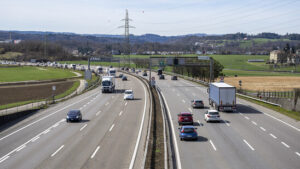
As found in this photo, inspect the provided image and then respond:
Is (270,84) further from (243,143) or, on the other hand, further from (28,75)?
(243,143)

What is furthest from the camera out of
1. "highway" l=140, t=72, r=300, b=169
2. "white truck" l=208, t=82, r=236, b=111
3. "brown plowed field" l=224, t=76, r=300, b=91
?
"brown plowed field" l=224, t=76, r=300, b=91

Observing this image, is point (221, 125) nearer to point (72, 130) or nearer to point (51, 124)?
point (72, 130)

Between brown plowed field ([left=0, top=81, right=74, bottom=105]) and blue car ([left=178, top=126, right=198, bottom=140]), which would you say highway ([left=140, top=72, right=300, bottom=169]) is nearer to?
blue car ([left=178, top=126, right=198, bottom=140])

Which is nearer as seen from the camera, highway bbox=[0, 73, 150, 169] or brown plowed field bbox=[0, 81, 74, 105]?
highway bbox=[0, 73, 150, 169]

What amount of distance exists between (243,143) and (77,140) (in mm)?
13415

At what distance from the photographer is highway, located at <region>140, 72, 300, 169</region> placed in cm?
2408

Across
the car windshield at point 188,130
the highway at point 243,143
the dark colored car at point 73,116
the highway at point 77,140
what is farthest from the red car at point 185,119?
the dark colored car at point 73,116

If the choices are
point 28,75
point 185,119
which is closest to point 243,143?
point 185,119

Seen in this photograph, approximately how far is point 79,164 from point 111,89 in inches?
2145

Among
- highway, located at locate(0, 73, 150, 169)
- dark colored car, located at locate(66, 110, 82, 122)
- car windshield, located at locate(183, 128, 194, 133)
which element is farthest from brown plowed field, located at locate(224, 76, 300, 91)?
car windshield, located at locate(183, 128, 194, 133)

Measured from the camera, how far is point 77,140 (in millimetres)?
31703

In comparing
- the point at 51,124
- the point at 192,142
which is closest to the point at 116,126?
the point at 51,124

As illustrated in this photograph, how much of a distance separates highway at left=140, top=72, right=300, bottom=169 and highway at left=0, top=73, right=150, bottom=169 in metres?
3.68

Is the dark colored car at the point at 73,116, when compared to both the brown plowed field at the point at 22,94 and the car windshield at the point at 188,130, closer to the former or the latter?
the car windshield at the point at 188,130
